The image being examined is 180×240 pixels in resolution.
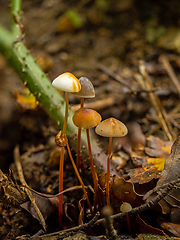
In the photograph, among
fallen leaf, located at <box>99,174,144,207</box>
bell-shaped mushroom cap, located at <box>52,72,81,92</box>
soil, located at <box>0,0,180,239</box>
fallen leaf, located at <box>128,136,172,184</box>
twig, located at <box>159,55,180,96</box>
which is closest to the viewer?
bell-shaped mushroom cap, located at <box>52,72,81,92</box>

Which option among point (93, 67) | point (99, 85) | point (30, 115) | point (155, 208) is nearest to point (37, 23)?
point (93, 67)

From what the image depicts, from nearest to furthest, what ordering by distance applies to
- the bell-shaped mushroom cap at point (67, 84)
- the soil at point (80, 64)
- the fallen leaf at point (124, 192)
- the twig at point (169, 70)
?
the bell-shaped mushroom cap at point (67, 84)
the fallen leaf at point (124, 192)
the soil at point (80, 64)
the twig at point (169, 70)

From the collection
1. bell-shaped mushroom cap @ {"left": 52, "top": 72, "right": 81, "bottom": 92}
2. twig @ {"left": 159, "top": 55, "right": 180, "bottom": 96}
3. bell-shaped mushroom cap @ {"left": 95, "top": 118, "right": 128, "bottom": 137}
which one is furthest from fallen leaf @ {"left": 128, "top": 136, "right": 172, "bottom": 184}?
twig @ {"left": 159, "top": 55, "right": 180, "bottom": 96}

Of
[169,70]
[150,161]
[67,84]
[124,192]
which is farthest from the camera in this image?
[169,70]

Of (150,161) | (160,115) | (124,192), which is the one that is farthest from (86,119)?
(160,115)

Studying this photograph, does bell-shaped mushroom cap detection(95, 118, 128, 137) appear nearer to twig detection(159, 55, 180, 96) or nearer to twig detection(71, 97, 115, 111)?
twig detection(71, 97, 115, 111)

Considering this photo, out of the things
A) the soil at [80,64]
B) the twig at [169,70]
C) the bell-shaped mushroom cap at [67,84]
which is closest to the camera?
the bell-shaped mushroom cap at [67,84]

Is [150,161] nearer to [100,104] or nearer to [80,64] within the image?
[100,104]

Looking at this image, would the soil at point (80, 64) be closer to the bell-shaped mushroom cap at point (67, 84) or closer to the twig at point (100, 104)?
the twig at point (100, 104)

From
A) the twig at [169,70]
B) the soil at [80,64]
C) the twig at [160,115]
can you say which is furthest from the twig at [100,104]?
the twig at [169,70]
